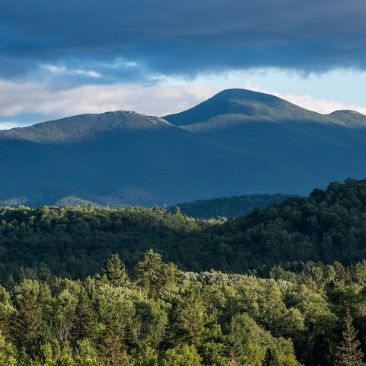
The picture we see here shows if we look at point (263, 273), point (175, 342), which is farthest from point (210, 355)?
point (263, 273)

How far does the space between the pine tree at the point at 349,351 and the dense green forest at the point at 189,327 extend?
0.15m

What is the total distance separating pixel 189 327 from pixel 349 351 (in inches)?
669

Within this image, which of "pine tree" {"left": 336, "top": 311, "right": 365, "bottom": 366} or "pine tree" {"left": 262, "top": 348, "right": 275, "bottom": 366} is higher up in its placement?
"pine tree" {"left": 336, "top": 311, "right": 365, "bottom": 366}

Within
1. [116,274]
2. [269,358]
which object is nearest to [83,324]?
[269,358]

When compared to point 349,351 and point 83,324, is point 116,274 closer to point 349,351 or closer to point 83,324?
point 83,324

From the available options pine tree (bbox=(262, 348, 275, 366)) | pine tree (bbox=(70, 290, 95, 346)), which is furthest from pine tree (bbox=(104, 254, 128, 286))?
pine tree (bbox=(262, 348, 275, 366))

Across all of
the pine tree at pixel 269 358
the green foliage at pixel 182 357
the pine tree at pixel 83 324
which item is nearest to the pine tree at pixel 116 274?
the pine tree at pixel 83 324

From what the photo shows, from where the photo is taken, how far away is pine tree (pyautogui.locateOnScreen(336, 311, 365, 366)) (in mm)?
100406

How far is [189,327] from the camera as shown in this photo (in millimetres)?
107688

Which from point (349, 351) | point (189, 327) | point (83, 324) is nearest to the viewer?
point (349, 351)

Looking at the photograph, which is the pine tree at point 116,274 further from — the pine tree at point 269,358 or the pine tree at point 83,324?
the pine tree at point 269,358

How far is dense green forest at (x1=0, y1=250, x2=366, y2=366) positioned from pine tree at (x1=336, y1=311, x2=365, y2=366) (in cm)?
15

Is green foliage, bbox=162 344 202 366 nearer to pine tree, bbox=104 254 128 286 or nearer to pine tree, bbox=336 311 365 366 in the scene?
pine tree, bbox=336 311 365 366

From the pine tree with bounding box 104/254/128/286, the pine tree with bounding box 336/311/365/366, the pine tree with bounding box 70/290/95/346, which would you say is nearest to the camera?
the pine tree with bounding box 336/311/365/366
